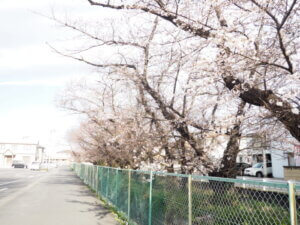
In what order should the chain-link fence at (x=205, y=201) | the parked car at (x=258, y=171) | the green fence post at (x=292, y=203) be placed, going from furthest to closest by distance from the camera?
the parked car at (x=258, y=171) < the chain-link fence at (x=205, y=201) < the green fence post at (x=292, y=203)

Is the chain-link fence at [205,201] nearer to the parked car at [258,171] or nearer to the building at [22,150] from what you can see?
the parked car at [258,171]

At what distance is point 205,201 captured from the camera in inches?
141

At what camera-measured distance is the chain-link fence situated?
9.23ft

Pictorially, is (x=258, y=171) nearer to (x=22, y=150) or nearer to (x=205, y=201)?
(x=205, y=201)

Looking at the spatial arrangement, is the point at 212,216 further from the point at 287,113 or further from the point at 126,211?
the point at 126,211

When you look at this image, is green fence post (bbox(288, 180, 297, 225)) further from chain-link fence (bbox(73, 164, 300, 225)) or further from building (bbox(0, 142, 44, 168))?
building (bbox(0, 142, 44, 168))

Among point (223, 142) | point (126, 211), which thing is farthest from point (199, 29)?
point (126, 211)

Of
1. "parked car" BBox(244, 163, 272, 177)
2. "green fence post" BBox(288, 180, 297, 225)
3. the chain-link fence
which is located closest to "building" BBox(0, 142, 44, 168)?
"parked car" BBox(244, 163, 272, 177)

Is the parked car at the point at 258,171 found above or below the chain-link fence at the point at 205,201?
below

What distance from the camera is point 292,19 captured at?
5012 millimetres

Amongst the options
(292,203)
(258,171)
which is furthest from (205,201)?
(258,171)

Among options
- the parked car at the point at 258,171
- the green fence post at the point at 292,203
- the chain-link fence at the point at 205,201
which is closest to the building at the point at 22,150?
the parked car at the point at 258,171

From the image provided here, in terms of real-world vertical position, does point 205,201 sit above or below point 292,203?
below

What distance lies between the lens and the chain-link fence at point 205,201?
281 cm
